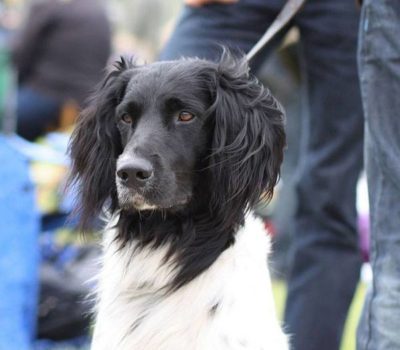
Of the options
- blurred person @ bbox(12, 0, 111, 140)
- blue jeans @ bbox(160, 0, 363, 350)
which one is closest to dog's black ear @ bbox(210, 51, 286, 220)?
blue jeans @ bbox(160, 0, 363, 350)

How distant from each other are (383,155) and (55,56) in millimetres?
3879

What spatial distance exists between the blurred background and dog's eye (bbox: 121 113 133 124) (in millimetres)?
466

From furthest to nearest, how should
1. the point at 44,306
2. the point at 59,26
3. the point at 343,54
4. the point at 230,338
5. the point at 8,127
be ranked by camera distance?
1. the point at 59,26
2. the point at 8,127
3. the point at 44,306
4. the point at 343,54
5. the point at 230,338

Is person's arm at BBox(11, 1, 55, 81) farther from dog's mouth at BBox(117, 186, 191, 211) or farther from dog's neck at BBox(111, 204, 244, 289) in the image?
dog's mouth at BBox(117, 186, 191, 211)

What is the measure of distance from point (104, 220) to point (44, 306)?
169 cm

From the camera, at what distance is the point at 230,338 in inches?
121

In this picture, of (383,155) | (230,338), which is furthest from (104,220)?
(383,155)

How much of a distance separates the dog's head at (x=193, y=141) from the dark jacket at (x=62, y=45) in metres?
3.19

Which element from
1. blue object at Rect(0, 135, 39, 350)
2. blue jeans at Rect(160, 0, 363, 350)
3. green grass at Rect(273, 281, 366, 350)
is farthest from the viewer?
green grass at Rect(273, 281, 366, 350)

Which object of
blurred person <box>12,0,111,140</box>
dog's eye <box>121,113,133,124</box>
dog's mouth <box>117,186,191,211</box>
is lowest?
blurred person <box>12,0,111,140</box>

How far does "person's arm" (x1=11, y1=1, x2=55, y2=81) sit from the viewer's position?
663 cm

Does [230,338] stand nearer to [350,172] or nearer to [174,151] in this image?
[174,151]

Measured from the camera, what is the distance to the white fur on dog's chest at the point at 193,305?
10.2 ft

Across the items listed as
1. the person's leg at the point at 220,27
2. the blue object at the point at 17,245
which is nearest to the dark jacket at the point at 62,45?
the blue object at the point at 17,245
